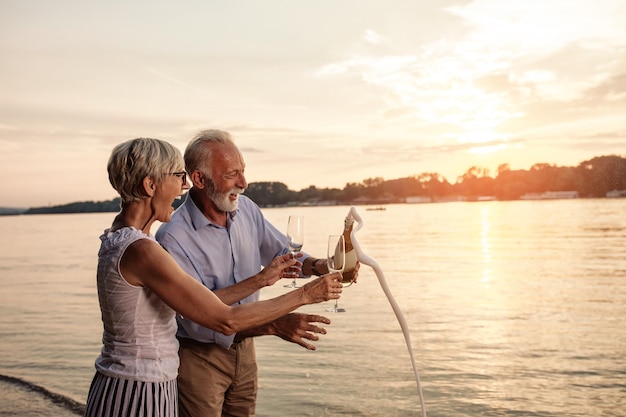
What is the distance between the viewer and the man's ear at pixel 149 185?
285 centimetres

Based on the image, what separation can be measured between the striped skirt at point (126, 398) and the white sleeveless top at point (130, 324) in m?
0.04

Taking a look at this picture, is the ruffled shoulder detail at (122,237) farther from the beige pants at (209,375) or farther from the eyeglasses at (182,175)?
the beige pants at (209,375)

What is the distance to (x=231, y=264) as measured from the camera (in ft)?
Result: 13.0

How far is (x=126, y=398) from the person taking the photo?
115 inches

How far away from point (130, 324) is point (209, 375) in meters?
1.12

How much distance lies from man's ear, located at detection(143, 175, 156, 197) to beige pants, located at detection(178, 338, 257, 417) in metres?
1.26

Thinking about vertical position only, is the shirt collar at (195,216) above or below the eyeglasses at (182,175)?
below

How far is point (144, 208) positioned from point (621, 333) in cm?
1521

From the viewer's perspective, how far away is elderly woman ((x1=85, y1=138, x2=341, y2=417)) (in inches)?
107

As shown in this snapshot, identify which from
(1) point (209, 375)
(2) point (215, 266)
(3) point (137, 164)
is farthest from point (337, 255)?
(3) point (137, 164)

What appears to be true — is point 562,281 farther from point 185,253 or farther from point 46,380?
point 185,253

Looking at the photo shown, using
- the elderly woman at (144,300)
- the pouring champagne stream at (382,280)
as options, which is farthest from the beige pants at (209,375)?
the pouring champagne stream at (382,280)

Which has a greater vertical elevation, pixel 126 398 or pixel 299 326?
pixel 299 326

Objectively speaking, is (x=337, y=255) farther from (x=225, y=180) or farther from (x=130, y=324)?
(x=130, y=324)
